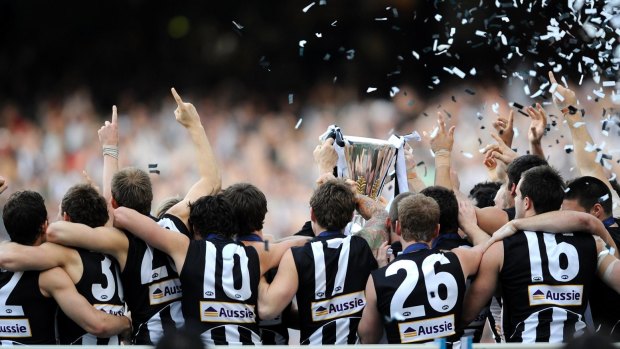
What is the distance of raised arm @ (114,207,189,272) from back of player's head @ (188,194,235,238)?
0.14 meters

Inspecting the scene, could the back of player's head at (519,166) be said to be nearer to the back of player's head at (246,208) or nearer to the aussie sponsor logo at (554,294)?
the aussie sponsor logo at (554,294)

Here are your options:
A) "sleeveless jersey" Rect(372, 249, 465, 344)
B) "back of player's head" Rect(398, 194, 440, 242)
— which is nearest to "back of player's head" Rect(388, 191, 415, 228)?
"back of player's head" Rect(398, 194, 440, 242)

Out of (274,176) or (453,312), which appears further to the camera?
(274,176)

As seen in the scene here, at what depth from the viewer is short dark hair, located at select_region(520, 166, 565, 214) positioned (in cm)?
410

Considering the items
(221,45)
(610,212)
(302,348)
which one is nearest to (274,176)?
(221,45)

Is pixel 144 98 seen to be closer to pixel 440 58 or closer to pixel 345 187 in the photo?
pixel 440 58

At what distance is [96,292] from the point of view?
3961 millimetres

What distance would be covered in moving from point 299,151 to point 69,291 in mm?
6439

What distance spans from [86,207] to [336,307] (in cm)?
120

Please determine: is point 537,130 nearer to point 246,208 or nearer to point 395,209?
point 395,209

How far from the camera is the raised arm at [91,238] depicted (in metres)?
3.86

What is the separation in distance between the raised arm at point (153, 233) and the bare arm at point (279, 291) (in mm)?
385

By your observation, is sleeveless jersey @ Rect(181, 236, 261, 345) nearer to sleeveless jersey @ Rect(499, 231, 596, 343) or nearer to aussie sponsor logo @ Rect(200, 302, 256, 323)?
aussie sponsor logo @ Rect(200, 302, 256, 323)

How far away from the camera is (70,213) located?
13.2 feet
